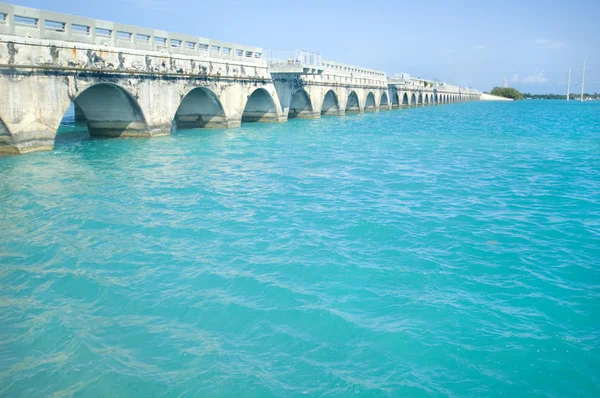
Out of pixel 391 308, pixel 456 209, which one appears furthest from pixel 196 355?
pixel 456 209

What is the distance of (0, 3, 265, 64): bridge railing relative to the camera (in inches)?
743

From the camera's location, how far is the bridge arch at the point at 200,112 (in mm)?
35000

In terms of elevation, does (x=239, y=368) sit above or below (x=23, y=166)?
below

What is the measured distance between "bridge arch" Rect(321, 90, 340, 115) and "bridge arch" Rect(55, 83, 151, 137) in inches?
1284

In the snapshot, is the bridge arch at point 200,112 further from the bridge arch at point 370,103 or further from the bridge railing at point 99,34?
the bridge arch at point 370,103

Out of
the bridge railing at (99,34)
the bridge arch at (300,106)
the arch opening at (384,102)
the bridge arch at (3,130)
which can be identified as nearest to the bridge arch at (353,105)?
the arch opening at (384,102)

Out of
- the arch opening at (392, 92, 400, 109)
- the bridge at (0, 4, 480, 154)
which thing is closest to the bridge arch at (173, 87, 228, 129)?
the bridge at (0, 4, 480, 154)

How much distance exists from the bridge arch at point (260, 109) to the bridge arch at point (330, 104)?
15458mm

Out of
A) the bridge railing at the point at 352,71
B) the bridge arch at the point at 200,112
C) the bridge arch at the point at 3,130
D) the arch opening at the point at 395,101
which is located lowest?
the bridge arch at the point at 3,130

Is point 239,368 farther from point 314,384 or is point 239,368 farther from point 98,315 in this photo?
point 98,315

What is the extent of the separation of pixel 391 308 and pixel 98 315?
4.65 m

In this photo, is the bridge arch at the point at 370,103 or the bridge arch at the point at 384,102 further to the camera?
the bridge arch at the point at 384,102

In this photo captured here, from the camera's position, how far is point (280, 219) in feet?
42.1

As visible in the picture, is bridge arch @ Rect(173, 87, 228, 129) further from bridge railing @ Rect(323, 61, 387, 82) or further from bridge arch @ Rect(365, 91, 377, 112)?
bridge arch @ Rect(365, 91, 377, 112)
